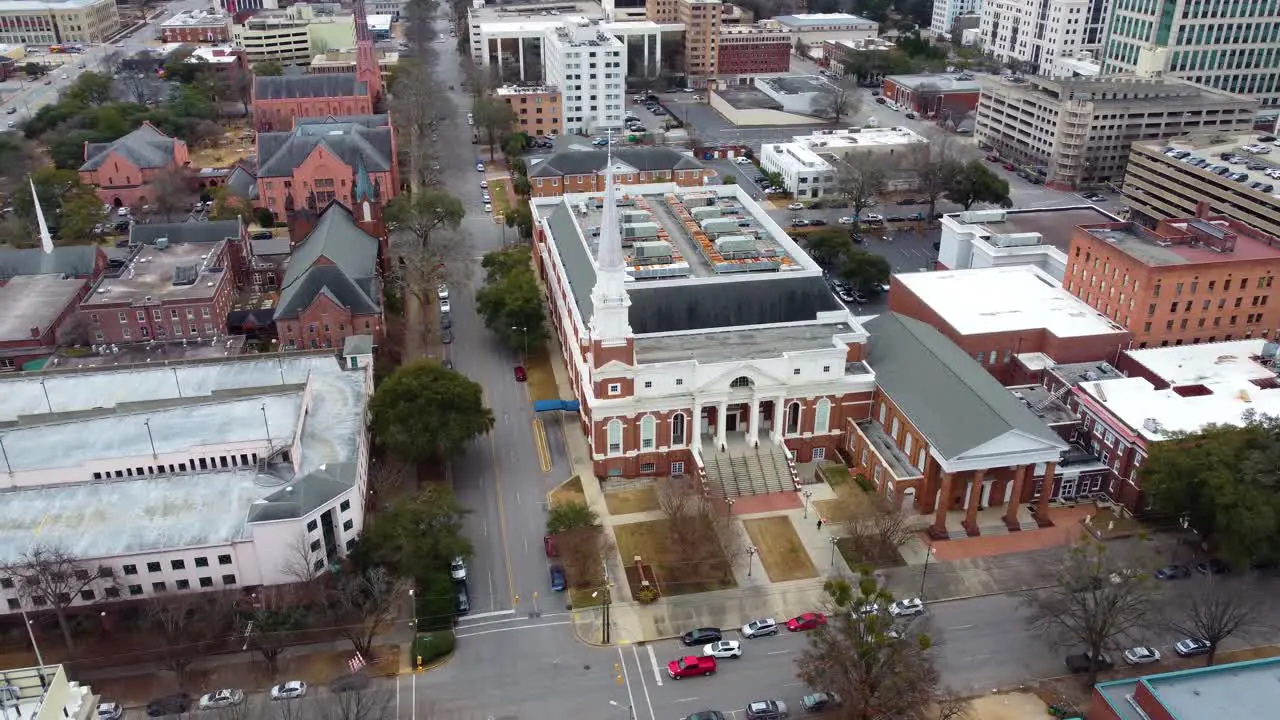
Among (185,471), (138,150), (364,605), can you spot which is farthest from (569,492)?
(138,150)

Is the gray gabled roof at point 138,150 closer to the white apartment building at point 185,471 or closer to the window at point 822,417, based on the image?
the white apartment building at point 185,471

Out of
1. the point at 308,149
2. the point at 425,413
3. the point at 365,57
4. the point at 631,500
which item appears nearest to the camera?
the point at 425,413

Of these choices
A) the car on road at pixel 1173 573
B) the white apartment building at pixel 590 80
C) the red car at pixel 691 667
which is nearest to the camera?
the red car at pixel 691 667

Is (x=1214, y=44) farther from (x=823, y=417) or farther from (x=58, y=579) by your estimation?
(x=58, y=579)

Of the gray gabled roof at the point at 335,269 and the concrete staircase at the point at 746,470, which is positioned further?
the gray gabled roof at the point at 335,269

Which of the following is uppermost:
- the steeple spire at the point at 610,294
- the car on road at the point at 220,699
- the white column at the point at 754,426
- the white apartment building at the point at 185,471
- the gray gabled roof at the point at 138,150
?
the steeple spire at the point at 610,294

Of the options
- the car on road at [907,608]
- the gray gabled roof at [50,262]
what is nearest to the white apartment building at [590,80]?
the gray gabled roof at [50,262]

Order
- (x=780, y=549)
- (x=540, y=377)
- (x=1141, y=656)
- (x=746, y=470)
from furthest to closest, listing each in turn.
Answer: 1. (x=540, y=377)
2. (x=746, y=470)
3. (x=780, y=549)
4. (x=1141, y=656)
